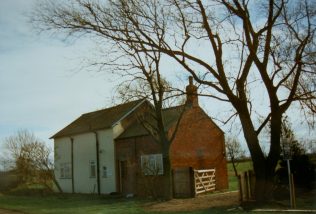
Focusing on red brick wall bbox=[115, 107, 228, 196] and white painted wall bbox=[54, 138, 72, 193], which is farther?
white painted wall bbox=[54, 138, 72, 193]

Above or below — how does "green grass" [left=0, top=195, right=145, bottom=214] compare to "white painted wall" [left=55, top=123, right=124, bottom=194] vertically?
below

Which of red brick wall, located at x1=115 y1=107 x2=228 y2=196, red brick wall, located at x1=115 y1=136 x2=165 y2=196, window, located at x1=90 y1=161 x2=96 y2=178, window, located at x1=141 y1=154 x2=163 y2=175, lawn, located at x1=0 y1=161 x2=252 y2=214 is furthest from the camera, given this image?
window, located at x1=90 y1=161 x2=96 y2=178

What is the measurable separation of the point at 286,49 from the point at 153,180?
42.2 ft

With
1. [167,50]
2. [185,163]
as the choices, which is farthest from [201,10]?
[185,163]

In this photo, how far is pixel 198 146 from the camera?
105 ft

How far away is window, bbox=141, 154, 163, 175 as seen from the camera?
27.8 m

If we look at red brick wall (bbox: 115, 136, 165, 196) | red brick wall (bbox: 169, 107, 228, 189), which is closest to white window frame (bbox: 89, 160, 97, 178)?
red brick wall (bbox: 115, 136, 165, 196)

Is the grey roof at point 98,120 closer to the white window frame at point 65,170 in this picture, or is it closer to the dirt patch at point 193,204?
the white window frame at point 65,170

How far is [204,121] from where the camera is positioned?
33.1 m

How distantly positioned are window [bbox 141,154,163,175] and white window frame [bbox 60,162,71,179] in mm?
10672

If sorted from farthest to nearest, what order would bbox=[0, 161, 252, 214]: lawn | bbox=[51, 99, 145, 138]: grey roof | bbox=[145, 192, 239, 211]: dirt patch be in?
bbox=[51, 99, 145, 138]: grey roof → bbox=[0, 161, 252, 214]: lawn → bbox=[145, 192, 239, 211]: dirt patch

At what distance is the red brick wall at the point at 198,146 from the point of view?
30.6 m

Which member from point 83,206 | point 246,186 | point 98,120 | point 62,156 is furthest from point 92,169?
point 246,186

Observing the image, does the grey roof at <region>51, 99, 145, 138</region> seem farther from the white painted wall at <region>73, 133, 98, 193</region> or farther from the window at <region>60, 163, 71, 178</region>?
the window at <region>60, 163, 71, 178</region>
